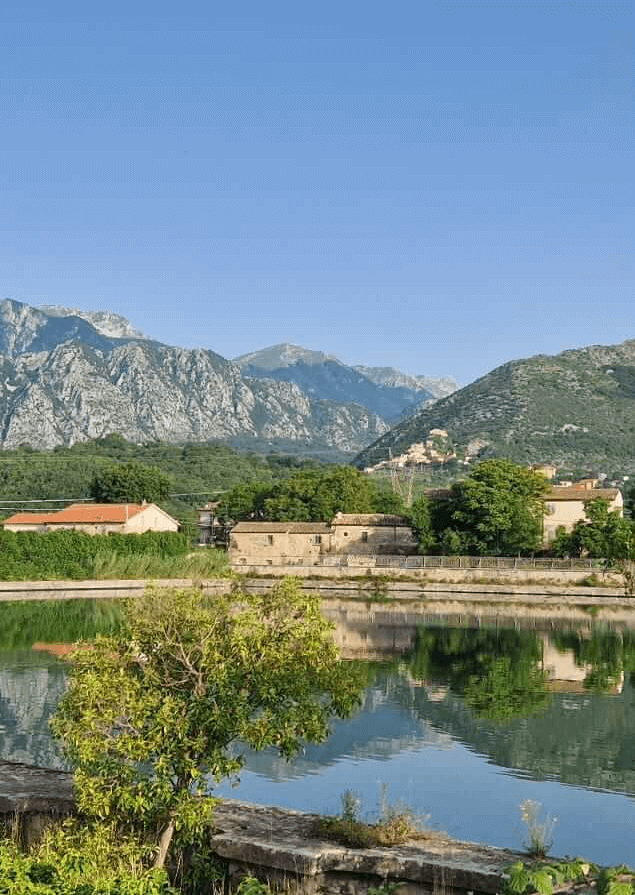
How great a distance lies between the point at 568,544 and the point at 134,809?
6263 cm

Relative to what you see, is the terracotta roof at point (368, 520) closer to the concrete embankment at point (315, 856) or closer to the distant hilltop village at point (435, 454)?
the concrete embankment at point (315, 856)

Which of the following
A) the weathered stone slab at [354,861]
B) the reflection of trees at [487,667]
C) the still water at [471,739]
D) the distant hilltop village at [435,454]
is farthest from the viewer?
the distant hilltop village at [435,454]

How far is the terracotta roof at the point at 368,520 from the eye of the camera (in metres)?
82.6

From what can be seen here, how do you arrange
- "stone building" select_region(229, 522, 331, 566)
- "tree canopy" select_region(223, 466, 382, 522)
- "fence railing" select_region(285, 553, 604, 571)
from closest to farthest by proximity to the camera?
1. "fence railing" select_region(285, 553, 604, 571)
2. "stone building" select_region(229, 522, 331, 566)
3. "tree canopy" select_region(223, 466, 382, 522)

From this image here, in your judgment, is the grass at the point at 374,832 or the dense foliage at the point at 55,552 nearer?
the grass at the point at 374,832

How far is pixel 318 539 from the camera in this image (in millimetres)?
82438

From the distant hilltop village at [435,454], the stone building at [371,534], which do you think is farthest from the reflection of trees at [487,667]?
the distant hilltop village at [435,454]

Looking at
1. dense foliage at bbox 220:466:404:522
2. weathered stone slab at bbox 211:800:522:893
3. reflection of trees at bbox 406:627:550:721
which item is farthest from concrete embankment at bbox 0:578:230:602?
weathered stone slab at bbox 211:800:522:893

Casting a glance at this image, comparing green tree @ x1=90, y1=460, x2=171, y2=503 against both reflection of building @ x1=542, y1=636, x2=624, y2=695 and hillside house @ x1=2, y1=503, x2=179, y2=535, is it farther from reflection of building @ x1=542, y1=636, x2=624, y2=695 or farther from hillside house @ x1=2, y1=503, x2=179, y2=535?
reflection of building @ x1=542, y1=636, x2=624, y2=695

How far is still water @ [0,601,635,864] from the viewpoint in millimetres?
18672

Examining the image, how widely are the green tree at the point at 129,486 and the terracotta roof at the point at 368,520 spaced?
26143 millimetres

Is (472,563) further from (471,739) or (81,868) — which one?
(81,868)

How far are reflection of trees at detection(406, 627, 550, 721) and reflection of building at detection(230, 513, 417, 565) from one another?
32.4 meters

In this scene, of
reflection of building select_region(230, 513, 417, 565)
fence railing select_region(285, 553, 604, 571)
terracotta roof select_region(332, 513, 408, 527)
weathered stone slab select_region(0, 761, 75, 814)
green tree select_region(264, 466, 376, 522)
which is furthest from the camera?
green tree select_region(264, 466, 376, 522)
